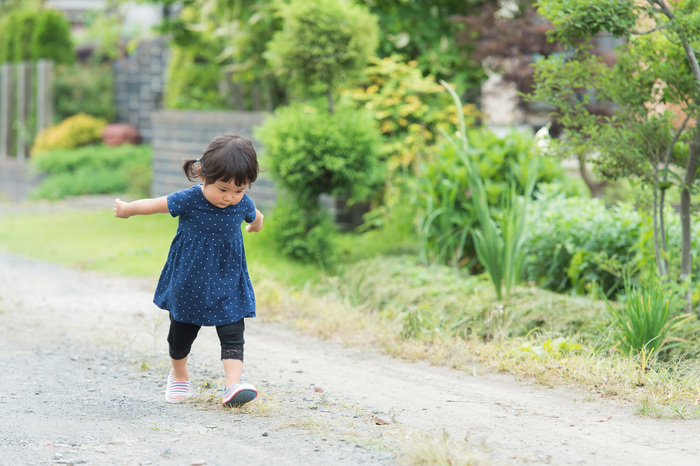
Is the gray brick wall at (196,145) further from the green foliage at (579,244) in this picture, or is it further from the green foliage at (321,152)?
the green foliage at (579,244)

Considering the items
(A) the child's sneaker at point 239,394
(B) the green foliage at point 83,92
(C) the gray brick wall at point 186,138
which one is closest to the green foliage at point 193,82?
(C) the gray brick wall at point 186,138

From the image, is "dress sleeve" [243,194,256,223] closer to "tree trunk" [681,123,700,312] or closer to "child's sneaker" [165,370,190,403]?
"child's sneaker" [165,370,190,403]

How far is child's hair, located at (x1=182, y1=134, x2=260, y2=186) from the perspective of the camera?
→ 347 centimetres

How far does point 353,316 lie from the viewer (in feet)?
17.7

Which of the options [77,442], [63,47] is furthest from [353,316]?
[63,47]

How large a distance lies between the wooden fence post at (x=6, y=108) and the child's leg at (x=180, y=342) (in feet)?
53.5

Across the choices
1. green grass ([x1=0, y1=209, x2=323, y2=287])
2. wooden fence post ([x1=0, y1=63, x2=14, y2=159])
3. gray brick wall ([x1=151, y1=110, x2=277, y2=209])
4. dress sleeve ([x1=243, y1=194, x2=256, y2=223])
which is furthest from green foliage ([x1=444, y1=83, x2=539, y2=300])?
wooden fence post ([x1=0, y1=63, x2=14, y2=159])

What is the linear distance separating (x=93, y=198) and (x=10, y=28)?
264 inches

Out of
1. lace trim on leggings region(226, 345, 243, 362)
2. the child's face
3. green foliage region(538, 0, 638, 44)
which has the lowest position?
lace trim on leggings region(226, 345, 243, 362)

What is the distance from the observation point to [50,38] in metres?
16.9

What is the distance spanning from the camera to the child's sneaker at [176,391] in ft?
12.1

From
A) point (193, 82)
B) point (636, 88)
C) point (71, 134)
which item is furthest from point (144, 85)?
point (636, 88)

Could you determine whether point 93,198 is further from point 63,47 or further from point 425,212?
point 425,212

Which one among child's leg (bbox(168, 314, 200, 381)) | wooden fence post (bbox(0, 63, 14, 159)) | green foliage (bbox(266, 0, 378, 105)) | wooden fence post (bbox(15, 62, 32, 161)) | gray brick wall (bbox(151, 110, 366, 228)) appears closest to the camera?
child's leg (bbox(168, 314, 200, 381))
